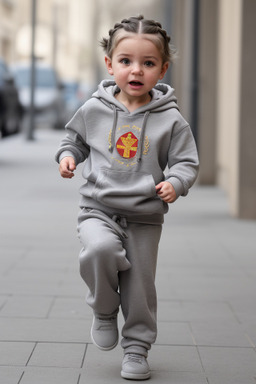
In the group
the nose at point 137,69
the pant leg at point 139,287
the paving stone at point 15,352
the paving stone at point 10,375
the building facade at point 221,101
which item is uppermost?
the nose at point 137,69

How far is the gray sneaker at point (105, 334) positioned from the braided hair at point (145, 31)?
1092 mm

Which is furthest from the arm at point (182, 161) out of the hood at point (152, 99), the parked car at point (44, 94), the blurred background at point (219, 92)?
the parked car at point (44, 94)

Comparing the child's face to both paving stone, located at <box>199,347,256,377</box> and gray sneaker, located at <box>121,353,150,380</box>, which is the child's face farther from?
paving stone, located at <box>199,347,256,377</box>

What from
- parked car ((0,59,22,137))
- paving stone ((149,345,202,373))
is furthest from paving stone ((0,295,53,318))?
parked car ((0,59,22,137))

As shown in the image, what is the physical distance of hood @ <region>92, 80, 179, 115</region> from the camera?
13.2ft

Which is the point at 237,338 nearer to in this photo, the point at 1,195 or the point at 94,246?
the point at 94,246

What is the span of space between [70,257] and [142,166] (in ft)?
11.3

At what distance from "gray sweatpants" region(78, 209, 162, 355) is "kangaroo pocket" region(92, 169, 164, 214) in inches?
3.7

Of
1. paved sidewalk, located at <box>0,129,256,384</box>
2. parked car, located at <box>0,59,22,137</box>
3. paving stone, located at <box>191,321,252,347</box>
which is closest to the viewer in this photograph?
paved sidewalk, located at <box>0,129,256,384</box>

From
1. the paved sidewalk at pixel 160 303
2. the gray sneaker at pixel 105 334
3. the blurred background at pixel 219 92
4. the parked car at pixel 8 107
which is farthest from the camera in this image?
the parked car at pixel 8 107

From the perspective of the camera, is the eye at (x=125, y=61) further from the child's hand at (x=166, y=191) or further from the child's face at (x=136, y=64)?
the child's hand at (x=166, y=191)

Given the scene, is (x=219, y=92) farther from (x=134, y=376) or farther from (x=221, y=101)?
(x=134, y=376)

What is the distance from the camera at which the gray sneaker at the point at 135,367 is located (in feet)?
13.3

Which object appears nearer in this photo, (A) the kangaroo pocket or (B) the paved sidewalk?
(A) the kangaroo pocket
